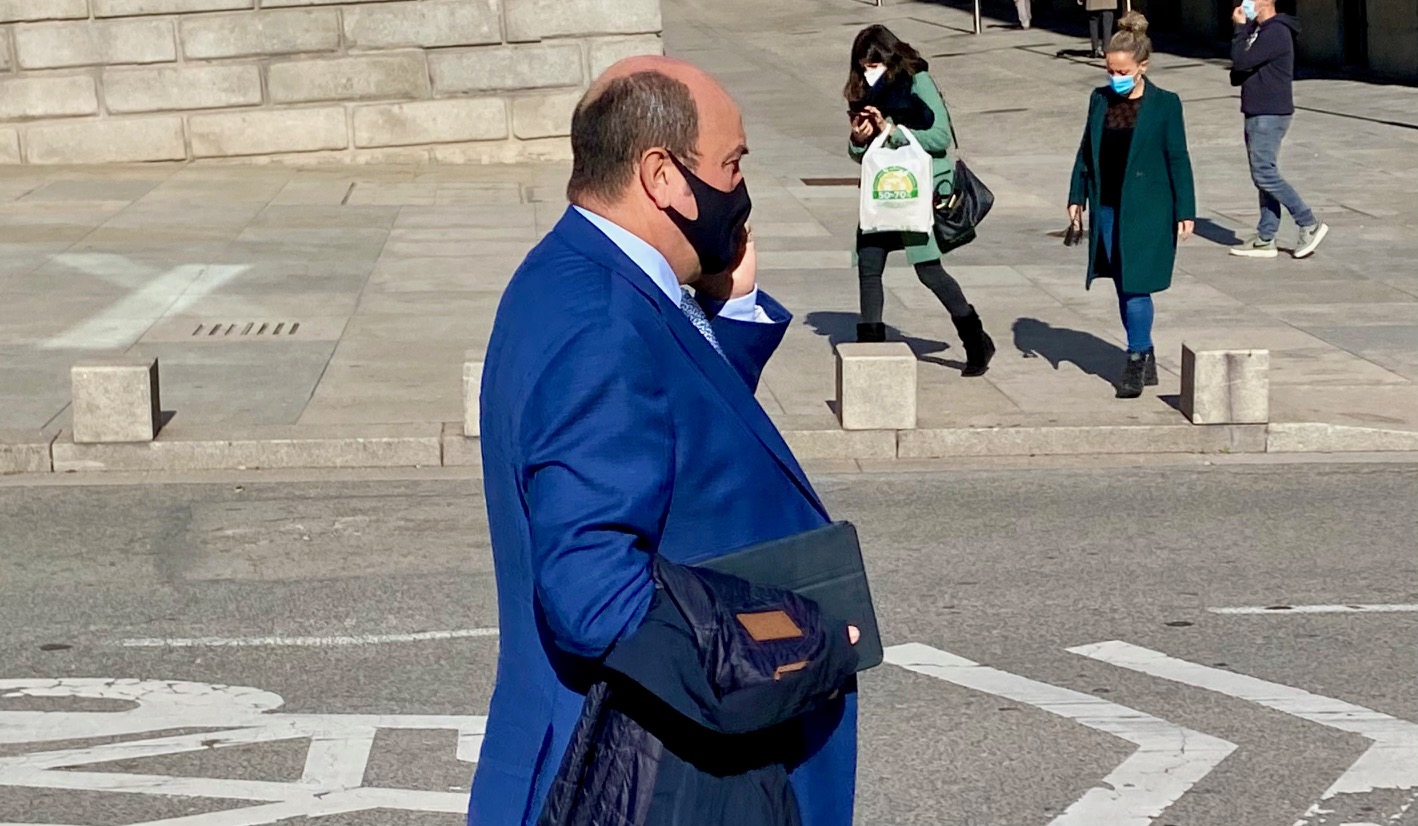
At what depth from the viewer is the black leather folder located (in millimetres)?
2512

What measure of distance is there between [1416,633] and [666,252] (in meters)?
4.76

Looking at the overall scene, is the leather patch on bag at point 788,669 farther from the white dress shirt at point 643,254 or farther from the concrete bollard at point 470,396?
the concrete bollard at point 470,396

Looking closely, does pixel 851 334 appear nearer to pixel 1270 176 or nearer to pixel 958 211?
pixel 958 211

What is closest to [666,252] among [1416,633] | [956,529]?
[1416,633]

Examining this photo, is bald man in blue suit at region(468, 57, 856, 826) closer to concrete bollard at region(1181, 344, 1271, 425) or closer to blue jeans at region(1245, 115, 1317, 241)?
concrete bollard at region(1181, 344, 1271, 425)

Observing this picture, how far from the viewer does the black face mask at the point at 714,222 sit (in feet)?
8.41

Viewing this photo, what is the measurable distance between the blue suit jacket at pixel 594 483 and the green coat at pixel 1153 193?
764 cm

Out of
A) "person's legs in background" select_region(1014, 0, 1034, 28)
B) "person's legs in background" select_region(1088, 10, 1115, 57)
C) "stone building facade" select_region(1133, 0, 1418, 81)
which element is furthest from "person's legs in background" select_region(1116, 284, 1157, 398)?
"person's legs in background" select_region(1014, 0, 1034, 28)

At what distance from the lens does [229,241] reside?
15.4 meters

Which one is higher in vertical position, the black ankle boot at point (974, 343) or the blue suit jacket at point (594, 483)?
the blue suit jacket at point (594, 483)

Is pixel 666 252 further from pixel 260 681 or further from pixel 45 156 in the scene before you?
pixel 45 156

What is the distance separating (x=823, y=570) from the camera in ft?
8.48

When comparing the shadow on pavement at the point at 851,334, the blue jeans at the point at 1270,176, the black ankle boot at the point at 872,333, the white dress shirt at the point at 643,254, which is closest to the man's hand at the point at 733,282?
the white dress shirt at the point at 643,254

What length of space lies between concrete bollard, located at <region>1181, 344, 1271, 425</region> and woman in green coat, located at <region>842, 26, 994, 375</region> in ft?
4.71
